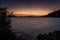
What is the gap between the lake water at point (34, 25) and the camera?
5977mm

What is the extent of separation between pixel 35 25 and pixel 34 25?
54mm

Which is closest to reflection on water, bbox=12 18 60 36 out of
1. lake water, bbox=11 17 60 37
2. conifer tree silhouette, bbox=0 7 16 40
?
lake water, bbox=11 17 60 37

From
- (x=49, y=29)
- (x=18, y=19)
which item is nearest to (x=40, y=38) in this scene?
(x=49, y=29)

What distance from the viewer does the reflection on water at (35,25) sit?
5992 millimetres

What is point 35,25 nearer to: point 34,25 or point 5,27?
point 34,25

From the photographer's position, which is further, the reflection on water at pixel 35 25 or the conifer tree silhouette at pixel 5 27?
the reflection on water at pixel 35 25

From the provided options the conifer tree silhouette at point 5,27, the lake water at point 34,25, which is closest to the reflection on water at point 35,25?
the lake water at point 34,25

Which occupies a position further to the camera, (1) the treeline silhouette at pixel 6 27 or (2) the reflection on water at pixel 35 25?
(2) the reflection on water at pixel 35 25

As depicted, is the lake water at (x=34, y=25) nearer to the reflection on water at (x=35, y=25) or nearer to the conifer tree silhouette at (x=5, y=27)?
the reflection on water at (x=35, y=25)

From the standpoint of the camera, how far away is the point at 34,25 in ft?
20.5

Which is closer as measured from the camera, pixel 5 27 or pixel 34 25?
pixel 5 27

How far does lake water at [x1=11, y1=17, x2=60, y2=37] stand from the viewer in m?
5.98

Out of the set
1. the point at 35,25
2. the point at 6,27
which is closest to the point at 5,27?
the point at 6,27

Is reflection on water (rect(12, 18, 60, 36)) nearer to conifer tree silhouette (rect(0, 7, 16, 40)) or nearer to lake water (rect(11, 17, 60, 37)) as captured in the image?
lake water (rect(11, 17, 60, 37))
